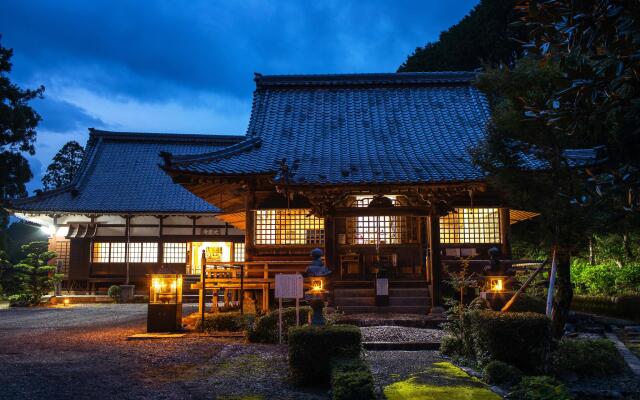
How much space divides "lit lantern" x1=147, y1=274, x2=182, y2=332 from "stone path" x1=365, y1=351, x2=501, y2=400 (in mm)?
5565

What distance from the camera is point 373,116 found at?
20.0m

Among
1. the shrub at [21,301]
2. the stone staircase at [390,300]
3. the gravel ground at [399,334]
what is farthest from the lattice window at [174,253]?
the gravel ground at [399,334]

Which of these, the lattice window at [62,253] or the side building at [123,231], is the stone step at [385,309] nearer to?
the side building at [123,231]

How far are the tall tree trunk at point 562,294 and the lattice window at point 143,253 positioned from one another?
23413 millimetres

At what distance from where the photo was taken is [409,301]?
15.7 m

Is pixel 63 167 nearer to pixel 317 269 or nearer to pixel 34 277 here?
pixel 34 277

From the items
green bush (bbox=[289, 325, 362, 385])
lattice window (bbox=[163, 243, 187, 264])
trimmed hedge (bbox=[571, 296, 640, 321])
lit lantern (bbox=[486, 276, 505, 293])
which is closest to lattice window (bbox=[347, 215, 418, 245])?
lit lantern (bbox=[486, 276, 505, 293])

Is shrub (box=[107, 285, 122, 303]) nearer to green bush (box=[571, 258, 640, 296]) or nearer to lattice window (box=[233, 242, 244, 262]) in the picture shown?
lattice window (box=[233, 242, 244, 262])

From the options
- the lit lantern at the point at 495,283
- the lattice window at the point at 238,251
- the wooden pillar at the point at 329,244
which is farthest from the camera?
the lattice window at the point at 238,251

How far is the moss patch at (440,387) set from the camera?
6.76 meters

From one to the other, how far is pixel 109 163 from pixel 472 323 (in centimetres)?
2949

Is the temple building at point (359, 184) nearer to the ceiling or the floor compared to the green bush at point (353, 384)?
nearer to the ceiling

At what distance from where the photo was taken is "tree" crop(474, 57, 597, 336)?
8.83 metres

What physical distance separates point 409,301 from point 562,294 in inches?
263
